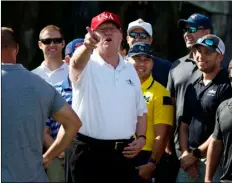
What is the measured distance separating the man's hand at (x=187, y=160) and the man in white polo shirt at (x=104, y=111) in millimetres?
763

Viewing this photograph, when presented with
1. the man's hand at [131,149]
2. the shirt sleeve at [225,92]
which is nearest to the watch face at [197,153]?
the shirt sleeve at [225,92]

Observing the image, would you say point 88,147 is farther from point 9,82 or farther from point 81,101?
point 9,82

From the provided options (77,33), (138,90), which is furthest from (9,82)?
(77,33)

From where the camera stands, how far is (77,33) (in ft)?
36.3

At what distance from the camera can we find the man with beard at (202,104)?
22.0ft

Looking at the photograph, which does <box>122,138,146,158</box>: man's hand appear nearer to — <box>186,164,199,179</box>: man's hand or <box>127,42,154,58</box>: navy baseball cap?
<box>186,164,199,179</box>: man's hand

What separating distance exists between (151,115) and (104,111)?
119 cm

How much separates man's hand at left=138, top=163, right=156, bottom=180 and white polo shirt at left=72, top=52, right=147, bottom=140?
86 centimetres

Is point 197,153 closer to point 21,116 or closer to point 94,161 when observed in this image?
Result: point 94,161

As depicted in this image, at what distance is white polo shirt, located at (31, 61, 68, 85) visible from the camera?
7.69m

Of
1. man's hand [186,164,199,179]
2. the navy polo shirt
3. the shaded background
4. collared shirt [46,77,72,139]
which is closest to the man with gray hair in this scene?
collared shirt [46,77,72,139]

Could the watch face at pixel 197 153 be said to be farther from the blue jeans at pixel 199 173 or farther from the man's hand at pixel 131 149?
the man's hand at pixel 131 149

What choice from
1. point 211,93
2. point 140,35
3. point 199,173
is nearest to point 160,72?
point 140,35

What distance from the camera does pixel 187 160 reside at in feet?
22.5
